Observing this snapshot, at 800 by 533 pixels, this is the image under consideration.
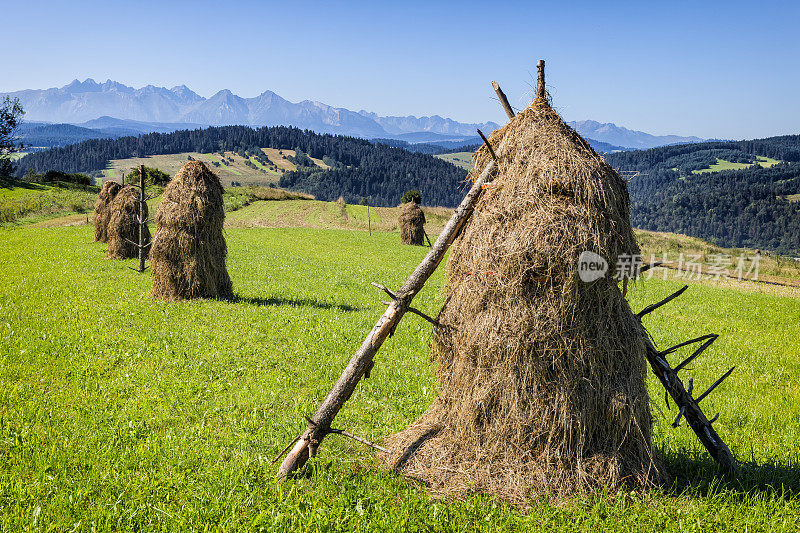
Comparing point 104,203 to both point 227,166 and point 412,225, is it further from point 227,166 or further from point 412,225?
point 227,166

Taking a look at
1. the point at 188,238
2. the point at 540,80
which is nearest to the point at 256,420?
the point at 540,80

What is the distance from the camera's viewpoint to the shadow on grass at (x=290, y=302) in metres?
15.8

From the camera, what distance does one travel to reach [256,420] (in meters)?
7.41

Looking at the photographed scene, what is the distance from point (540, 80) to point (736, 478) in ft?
17.6

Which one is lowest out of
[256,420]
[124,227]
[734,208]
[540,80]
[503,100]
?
[256,420]

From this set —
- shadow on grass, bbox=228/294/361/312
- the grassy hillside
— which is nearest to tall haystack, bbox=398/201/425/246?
shadow on grass, bbox=228/294/361/312

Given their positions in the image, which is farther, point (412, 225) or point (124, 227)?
point (412, 225)

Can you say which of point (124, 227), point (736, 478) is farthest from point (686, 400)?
point (124, 227)

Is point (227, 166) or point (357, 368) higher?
point (227, 166)

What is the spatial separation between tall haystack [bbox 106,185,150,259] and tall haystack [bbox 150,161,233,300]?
11.0m

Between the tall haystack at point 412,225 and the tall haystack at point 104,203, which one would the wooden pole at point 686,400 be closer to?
the tall haystack at point 104,203

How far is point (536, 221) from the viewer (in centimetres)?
527

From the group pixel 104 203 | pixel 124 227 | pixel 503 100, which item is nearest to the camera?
pixel 503 100

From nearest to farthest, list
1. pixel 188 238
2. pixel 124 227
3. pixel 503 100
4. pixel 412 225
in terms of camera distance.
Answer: pixel 503 100
pixel 188 238
pixel 124 227
pixel 412 225
